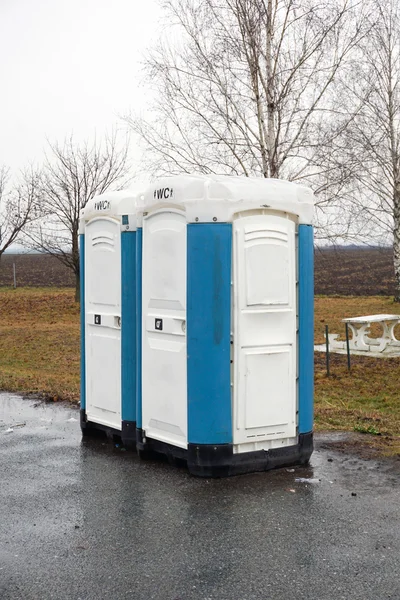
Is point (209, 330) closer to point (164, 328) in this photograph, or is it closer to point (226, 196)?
point (164, 328)

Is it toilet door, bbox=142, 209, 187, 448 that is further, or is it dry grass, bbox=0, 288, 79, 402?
dry grass, bbox=0, 288, 79, 402

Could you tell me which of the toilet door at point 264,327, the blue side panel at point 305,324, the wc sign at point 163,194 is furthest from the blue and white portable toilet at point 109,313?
the blue side panel at point 305,324

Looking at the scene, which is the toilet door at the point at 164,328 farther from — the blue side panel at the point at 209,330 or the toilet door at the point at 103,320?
the toilet door at the point at 103,320

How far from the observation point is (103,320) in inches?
265

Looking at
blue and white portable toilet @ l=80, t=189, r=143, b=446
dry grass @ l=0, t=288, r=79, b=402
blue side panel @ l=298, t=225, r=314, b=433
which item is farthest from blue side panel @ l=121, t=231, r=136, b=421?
dry grass @ l=0, t=288, r=79, b=402

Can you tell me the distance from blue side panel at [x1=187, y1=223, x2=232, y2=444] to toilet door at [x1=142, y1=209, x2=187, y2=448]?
0.11m

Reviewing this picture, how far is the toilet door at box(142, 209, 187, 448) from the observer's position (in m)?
5.70

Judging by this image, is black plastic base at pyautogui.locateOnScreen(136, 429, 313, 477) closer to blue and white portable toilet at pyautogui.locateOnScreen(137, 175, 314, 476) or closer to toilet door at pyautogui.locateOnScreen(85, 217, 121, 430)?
blue and white portable toilet at pyautogui.locateOnScreen(137, 175, 314, 476)

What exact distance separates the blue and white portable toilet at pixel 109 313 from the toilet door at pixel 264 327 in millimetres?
1149

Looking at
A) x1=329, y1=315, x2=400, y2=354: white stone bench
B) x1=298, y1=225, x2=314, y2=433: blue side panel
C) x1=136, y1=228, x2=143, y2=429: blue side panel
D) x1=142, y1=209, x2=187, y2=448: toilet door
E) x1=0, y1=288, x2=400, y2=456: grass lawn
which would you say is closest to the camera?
x1=142, y1=209, x2=187, y2=448: toilet door

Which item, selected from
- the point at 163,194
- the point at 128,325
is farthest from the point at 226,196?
the point at 128,325

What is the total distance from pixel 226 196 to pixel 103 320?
1.88 metres

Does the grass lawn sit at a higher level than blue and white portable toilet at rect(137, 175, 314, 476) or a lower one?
lower

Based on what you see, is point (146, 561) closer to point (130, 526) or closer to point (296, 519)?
point (130, 526)
